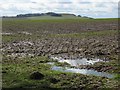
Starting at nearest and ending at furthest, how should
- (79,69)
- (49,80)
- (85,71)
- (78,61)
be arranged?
(49,80), (85,71), (79,69), (78,61)

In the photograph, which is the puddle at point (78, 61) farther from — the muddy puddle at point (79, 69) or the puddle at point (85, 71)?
the puddle at point (85, 71)

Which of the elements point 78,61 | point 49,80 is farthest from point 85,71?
point 78,61

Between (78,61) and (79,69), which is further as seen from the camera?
(78,61)

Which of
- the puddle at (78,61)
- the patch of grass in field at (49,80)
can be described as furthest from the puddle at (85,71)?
the puddle at (78,61)

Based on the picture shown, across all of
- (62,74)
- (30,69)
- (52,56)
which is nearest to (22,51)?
(52,56)

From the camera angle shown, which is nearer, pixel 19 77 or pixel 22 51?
pixel 19 77

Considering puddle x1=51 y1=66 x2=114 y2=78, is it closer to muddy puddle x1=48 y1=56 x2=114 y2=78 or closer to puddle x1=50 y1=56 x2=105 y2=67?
muddy puddle x1=48 y1=56 x2=114 y2=78

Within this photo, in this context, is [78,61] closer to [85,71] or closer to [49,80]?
[85,71]

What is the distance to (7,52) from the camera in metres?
35.8

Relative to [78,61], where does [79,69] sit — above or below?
below

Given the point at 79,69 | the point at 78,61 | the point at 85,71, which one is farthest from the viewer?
the point at 78,61

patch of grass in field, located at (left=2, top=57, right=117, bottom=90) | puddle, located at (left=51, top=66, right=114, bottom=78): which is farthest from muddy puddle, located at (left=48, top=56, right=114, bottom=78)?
patch of grass in field, located at (left=2, top=57, right=117, bottom=90)

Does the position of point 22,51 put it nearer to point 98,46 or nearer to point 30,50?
point 30,50

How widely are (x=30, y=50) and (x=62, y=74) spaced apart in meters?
14.6
